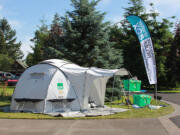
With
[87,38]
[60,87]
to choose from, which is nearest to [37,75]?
[60,87]

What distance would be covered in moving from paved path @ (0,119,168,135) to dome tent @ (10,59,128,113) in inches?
83.8

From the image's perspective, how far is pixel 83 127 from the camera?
25.5 ft

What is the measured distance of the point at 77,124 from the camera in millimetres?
8234

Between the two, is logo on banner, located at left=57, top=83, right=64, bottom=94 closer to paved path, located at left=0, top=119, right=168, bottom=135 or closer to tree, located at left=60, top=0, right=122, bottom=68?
paved path, located at left=0, top=119, right=168, bottom=135

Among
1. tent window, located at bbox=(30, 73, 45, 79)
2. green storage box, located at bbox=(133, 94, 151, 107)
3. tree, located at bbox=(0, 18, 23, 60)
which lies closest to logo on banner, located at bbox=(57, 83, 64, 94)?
tent window, located at bbox=(30, 73, 45, 79)

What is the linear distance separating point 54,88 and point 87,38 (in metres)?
6.48

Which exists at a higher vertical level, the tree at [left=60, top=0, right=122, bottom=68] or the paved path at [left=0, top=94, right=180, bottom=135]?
the tree at [left=60, top=0, right=122, bottom=68]

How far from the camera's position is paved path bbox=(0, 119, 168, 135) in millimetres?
7060

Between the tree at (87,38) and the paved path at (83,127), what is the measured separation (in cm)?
775

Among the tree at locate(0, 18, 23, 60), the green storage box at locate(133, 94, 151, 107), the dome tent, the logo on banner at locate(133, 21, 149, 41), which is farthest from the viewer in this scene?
the tree at locate(0, 18, 23, 60)

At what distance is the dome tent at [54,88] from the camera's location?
10805 mm

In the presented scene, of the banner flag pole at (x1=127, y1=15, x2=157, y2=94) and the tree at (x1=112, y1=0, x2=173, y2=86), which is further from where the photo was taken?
the tree at (x1=112, y1=0, x2=173, y2=86)

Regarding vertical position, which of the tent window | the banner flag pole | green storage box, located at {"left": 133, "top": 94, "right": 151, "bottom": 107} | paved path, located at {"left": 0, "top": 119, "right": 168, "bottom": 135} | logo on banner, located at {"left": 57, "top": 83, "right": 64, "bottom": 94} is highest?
the banner flag pole

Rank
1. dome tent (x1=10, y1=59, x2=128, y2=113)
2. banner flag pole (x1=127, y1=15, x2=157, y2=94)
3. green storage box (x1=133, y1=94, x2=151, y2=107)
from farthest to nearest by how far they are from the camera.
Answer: green storage box (x1=133, y1=94, x2=151, y2=107)
banner flag pole (x1=127, y1=15, x2=157, y2=94)
dome tent (x1=10, y1=59, x2=128, y2=113)
